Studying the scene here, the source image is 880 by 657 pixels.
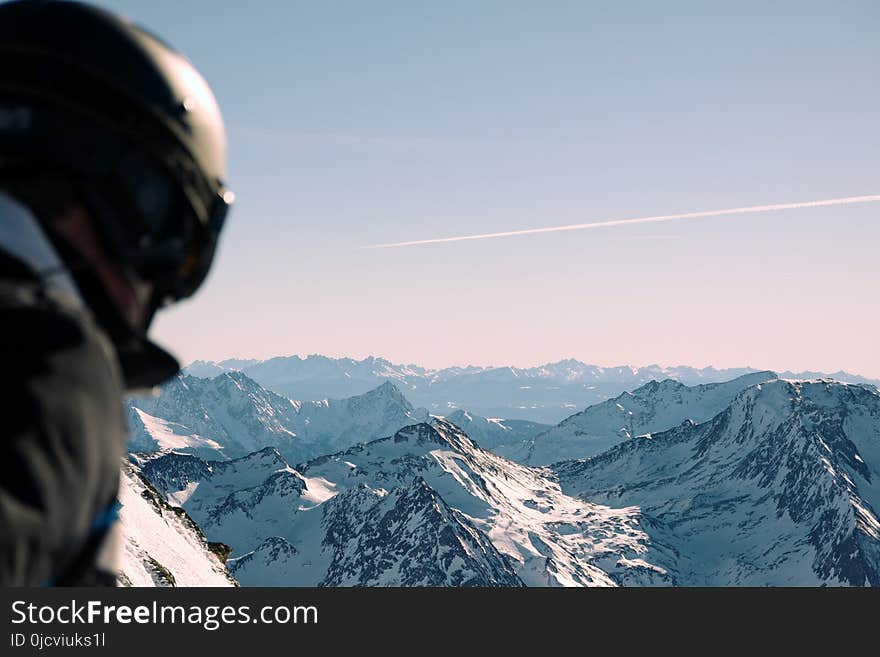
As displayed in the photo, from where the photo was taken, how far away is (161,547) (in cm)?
4341

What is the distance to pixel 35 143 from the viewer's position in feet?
9.19

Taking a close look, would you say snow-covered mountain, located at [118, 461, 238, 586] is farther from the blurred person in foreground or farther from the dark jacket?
the dark jacket

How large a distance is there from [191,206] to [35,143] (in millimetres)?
682

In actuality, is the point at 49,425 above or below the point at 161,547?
above

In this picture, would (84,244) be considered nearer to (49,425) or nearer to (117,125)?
(117,125)

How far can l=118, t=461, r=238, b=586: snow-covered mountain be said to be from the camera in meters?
33.7

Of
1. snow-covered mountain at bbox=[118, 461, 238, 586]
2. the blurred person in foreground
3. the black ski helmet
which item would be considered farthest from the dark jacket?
snow-covered mountain at bbox=[118, 461, 238, 586]

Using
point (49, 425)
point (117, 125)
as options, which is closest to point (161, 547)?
point (117, 125)

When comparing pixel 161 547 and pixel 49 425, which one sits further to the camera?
pixel 161 547

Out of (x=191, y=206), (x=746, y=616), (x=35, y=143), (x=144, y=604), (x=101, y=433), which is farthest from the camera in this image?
(x=746, y=616)

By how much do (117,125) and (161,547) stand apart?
45.1m

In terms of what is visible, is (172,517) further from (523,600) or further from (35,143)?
(35,143)

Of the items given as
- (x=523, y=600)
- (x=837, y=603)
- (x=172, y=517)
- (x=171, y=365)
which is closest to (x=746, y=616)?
(x=837, y=603)

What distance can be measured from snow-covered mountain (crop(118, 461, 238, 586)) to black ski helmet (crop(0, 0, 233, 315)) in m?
30.2
